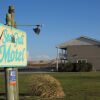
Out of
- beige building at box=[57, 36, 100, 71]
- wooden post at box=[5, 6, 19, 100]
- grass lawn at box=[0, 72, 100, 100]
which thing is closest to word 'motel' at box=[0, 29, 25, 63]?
wooden post at box=[5, 6, 19, 100]

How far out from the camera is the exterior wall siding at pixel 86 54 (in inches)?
2881

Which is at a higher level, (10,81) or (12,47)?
(12,47)

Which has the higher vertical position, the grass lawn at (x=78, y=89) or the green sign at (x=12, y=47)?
the green sign at (x=12, y=47)

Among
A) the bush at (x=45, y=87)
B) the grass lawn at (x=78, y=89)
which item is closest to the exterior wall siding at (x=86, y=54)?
the grass lawn at (x=78, y=89)

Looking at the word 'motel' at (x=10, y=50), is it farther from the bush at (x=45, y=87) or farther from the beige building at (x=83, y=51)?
the beige building at (x=83, y=51)

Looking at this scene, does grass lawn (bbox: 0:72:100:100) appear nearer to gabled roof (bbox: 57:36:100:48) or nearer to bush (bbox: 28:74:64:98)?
bush (bbox: 28:74:64:98)

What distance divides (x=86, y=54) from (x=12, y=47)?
214 ft

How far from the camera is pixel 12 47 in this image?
30.2 feet

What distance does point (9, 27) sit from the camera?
913cm

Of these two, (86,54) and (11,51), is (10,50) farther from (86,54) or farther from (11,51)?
(86,54)

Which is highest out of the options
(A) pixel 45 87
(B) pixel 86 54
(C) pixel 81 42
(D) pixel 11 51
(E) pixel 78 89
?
(C) pixel 81 42

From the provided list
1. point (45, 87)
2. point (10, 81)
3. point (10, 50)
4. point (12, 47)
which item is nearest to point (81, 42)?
point (45, 87)

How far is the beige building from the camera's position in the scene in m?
73.3

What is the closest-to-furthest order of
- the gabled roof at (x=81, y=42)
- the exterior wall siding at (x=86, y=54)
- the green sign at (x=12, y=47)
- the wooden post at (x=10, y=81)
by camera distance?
the green sign at (x=12, y=47)
the wooden post at (x=10, y=81)
the exterior wall siding at (x=86, y=54)
the gabled roof at (x=81, y=42)
